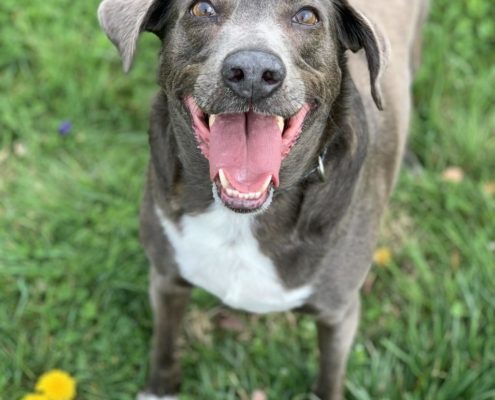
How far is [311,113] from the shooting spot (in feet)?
8.93

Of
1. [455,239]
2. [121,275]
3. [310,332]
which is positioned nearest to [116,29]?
[121,275]

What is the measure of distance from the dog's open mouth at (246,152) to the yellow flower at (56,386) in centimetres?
146

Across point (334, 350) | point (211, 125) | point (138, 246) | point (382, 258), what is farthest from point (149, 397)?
point (211, 125)

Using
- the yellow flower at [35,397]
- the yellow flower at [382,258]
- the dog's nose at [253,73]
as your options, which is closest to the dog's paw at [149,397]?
the yellow flower at [35,397]

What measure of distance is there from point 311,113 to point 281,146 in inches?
6.4

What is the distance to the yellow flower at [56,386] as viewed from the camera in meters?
3.57

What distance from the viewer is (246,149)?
2.65m

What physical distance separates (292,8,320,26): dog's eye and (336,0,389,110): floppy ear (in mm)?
151

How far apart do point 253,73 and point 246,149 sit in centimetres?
33

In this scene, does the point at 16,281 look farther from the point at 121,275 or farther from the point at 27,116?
the point at 27,116

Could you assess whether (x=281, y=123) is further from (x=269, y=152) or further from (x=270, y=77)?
(x=270, y=77)

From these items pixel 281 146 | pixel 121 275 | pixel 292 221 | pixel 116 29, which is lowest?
pixel 121 275

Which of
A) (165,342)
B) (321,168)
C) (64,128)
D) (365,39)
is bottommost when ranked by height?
(165,342)

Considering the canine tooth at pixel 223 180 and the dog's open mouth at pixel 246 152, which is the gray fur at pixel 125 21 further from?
the canine tooth at pixel 223 180
